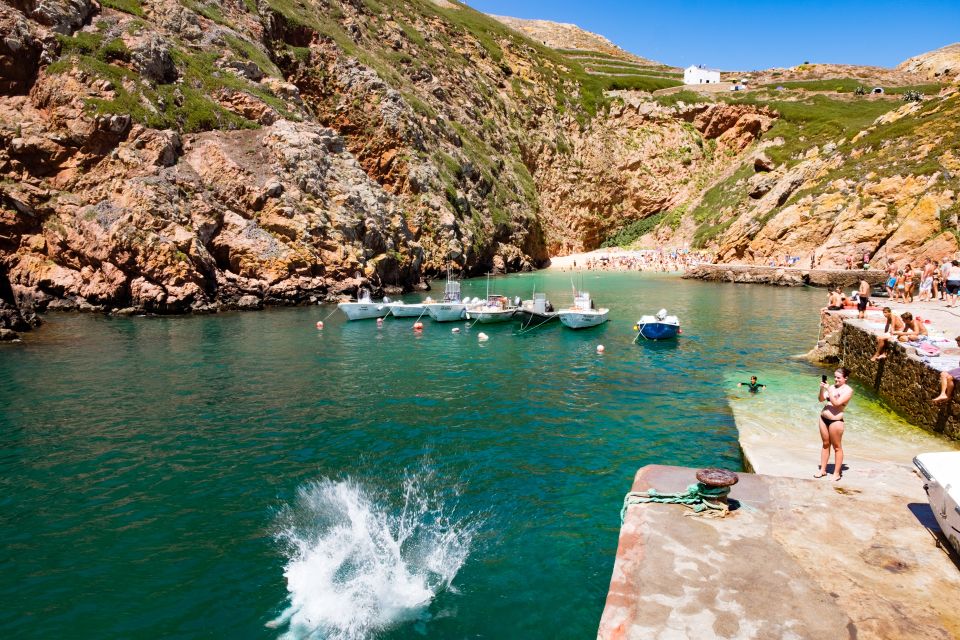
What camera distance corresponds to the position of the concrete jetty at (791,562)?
21.2ft

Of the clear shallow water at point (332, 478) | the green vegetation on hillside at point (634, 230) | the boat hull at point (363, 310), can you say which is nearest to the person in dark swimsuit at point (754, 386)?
the clear shallow water at point (332, 478)

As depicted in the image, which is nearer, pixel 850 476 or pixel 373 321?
pixel 850 476

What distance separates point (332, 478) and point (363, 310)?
28007 mm

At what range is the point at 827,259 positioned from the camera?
61.8 metres

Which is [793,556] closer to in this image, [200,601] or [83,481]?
[200,601]

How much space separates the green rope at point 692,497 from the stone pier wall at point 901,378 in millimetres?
9454

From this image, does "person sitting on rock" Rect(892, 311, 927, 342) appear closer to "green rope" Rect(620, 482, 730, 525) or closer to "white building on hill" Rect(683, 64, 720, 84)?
"green rope" Rect(620, 482, 730, 525)

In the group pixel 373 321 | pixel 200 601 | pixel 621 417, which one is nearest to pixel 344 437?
pixel 200 601

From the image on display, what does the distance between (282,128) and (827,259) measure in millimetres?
60141

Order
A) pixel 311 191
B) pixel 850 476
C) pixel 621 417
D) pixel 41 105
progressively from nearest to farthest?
pixel 850 476, pixel 621 417, pixel 41 105, pixel 311 191

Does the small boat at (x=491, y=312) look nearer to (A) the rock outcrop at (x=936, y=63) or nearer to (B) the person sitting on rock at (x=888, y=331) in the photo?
(B) the person sitting on rock at (x=888, y=331)

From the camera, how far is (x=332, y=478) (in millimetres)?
13945

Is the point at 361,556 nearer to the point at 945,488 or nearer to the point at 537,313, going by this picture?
the point at 945,488

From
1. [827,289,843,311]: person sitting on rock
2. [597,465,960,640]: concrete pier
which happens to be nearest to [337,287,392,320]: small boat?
[827,289,843,311]: person sitting on rock
